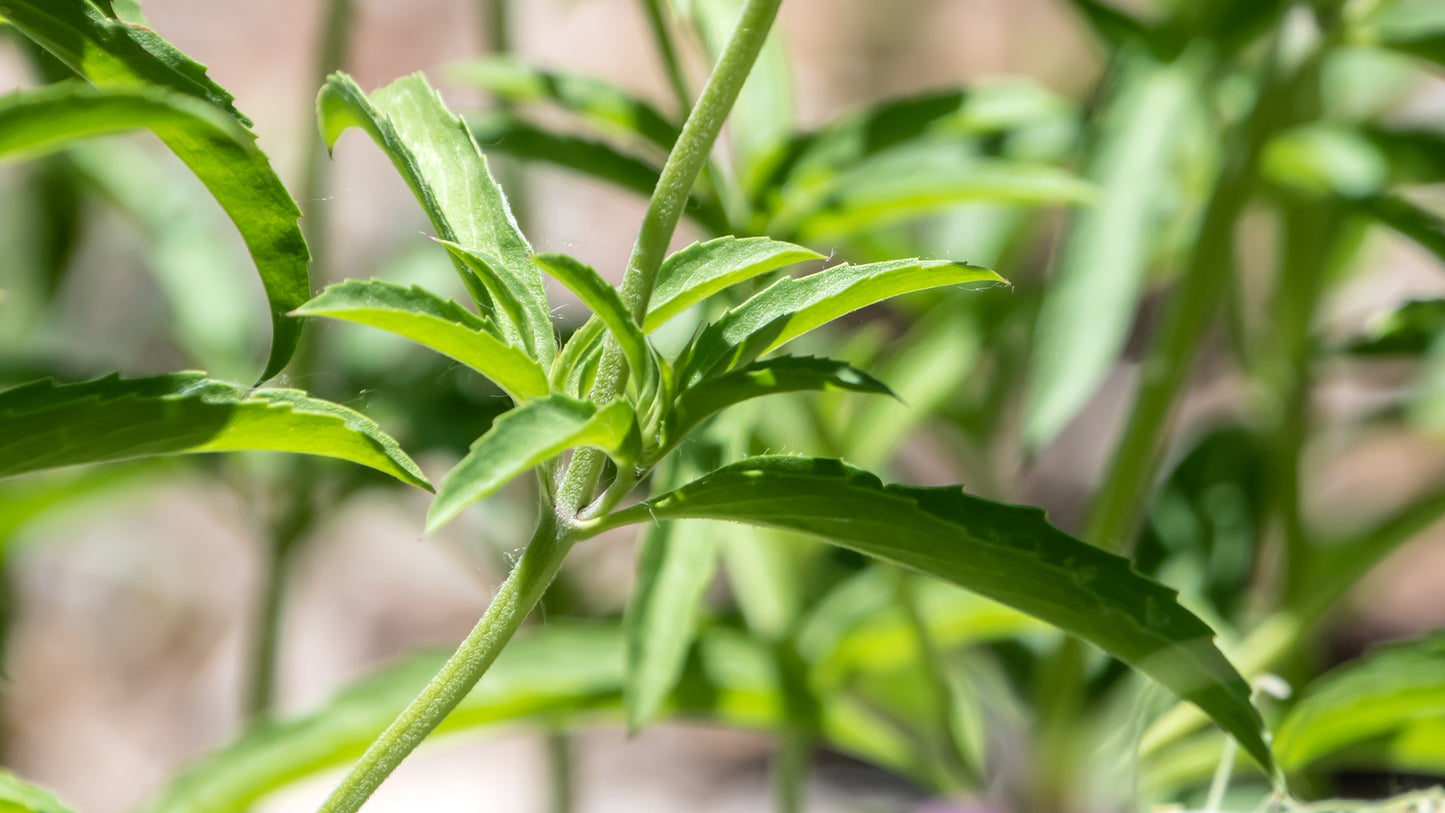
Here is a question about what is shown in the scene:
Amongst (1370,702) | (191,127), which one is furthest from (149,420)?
(1370,702)

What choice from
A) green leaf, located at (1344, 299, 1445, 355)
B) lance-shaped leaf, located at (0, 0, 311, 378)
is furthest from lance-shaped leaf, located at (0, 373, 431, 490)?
green leaf, located at (1344, 299, 1445, 355)

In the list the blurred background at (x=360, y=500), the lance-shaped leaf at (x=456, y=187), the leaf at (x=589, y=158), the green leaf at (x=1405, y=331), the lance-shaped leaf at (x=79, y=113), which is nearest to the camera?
the lance-shaped leaf at (x=79, y=113)

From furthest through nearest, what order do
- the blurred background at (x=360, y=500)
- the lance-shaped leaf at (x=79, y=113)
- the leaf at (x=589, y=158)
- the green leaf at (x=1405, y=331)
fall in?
the blurred background at (x=360, y=500), the leaf at (x=589, y=158), the green leaf at (x=1405, y=331), the lance-shaped leaf at (x=79, y=113)

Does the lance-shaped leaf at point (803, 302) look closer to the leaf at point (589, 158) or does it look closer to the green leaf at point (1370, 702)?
the leaf at point (589, 158)

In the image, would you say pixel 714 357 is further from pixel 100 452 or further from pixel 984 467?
pixel 984 467

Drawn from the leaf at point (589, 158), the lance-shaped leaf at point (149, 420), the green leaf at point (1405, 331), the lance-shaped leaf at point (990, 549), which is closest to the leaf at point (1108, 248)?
the green leaf at point (1405, 331)

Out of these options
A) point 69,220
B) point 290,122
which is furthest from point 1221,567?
point 290,122

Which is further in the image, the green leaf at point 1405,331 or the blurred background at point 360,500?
the blurred background at point 360,500
